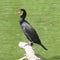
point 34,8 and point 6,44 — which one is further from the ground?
point 34,8

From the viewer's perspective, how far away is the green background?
358 cm

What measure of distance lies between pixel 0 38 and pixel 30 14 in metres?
0.45

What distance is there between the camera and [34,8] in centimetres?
399

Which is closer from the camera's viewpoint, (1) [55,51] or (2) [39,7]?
(1) [55,51]

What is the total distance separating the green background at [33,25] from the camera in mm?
3580

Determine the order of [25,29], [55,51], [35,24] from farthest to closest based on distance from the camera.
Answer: [35,24]
[55,51]
[25,29]

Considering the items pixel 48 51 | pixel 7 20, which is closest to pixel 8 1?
pixel 7 20

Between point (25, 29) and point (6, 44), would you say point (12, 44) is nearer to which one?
point (6, 44)

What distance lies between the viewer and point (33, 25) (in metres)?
3.83

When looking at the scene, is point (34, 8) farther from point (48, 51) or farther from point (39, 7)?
point (48, 51)

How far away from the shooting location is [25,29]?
315 cm

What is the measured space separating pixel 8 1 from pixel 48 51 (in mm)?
818

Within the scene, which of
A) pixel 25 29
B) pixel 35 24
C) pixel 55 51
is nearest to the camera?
pixel 25 29

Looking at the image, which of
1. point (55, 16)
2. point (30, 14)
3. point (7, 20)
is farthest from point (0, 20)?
point (55, 16)
